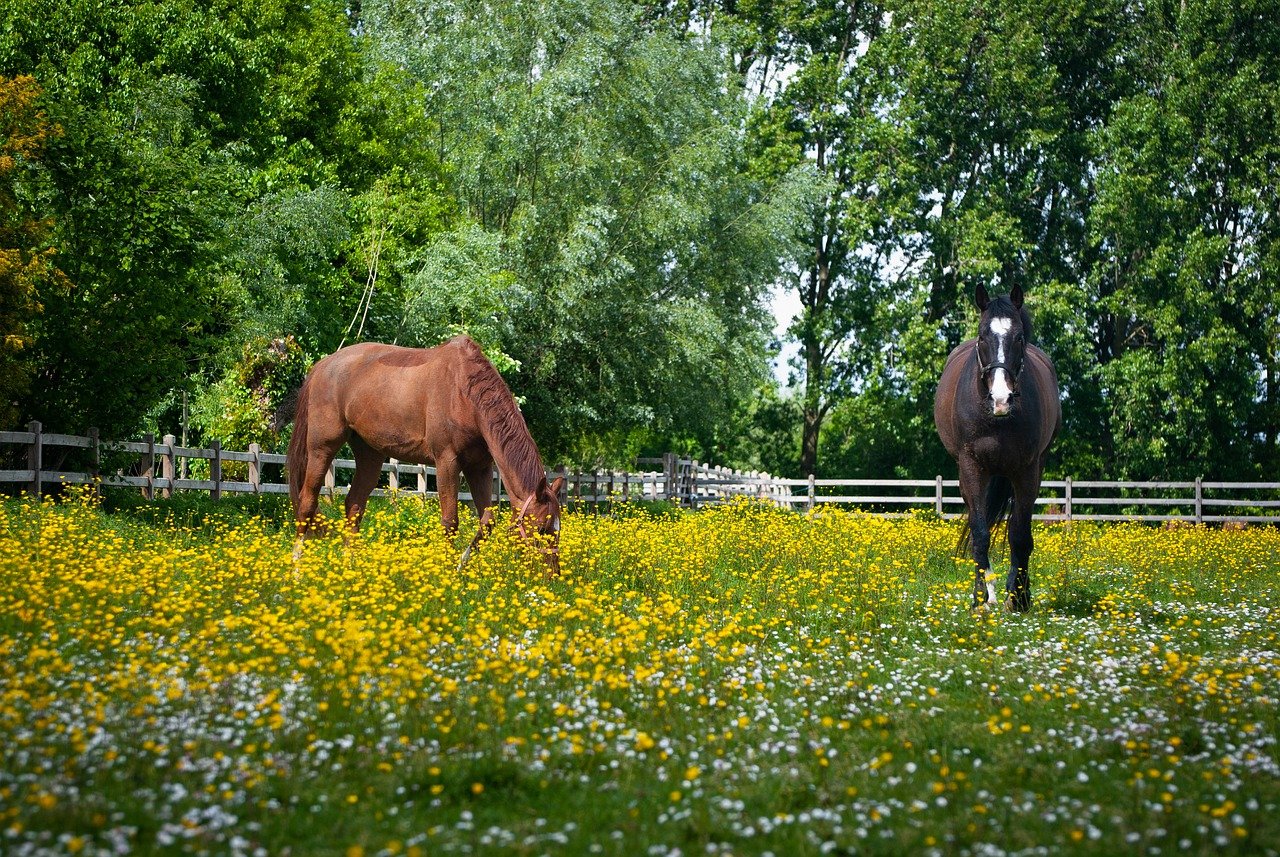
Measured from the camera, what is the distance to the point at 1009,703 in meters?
7.04

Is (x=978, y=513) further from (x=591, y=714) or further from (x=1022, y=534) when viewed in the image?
(x=591, y=714)

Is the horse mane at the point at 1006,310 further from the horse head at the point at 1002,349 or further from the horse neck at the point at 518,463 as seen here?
the horse neck at the point at 518,463

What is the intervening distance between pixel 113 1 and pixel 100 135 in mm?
10029

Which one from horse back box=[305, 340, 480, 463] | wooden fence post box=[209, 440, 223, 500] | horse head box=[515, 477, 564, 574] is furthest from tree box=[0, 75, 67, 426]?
horse head box=[515, 477, 564, 574]

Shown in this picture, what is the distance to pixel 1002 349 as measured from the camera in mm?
10438

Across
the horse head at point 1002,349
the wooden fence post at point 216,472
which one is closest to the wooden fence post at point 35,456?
the wooden fence post at point 216,472

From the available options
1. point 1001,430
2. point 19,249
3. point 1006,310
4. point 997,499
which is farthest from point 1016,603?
point 19,249

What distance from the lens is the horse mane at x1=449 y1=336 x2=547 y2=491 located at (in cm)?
1196

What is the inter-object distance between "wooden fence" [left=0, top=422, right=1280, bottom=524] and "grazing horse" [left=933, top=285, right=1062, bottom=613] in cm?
943

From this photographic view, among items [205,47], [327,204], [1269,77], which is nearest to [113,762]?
[327,204]

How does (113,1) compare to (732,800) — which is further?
(113,1)

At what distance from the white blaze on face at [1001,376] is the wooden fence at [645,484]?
10295 millimetres

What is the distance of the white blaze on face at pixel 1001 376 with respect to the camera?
406 inches

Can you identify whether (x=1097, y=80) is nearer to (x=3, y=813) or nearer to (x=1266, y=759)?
(x=1266, y=759)
